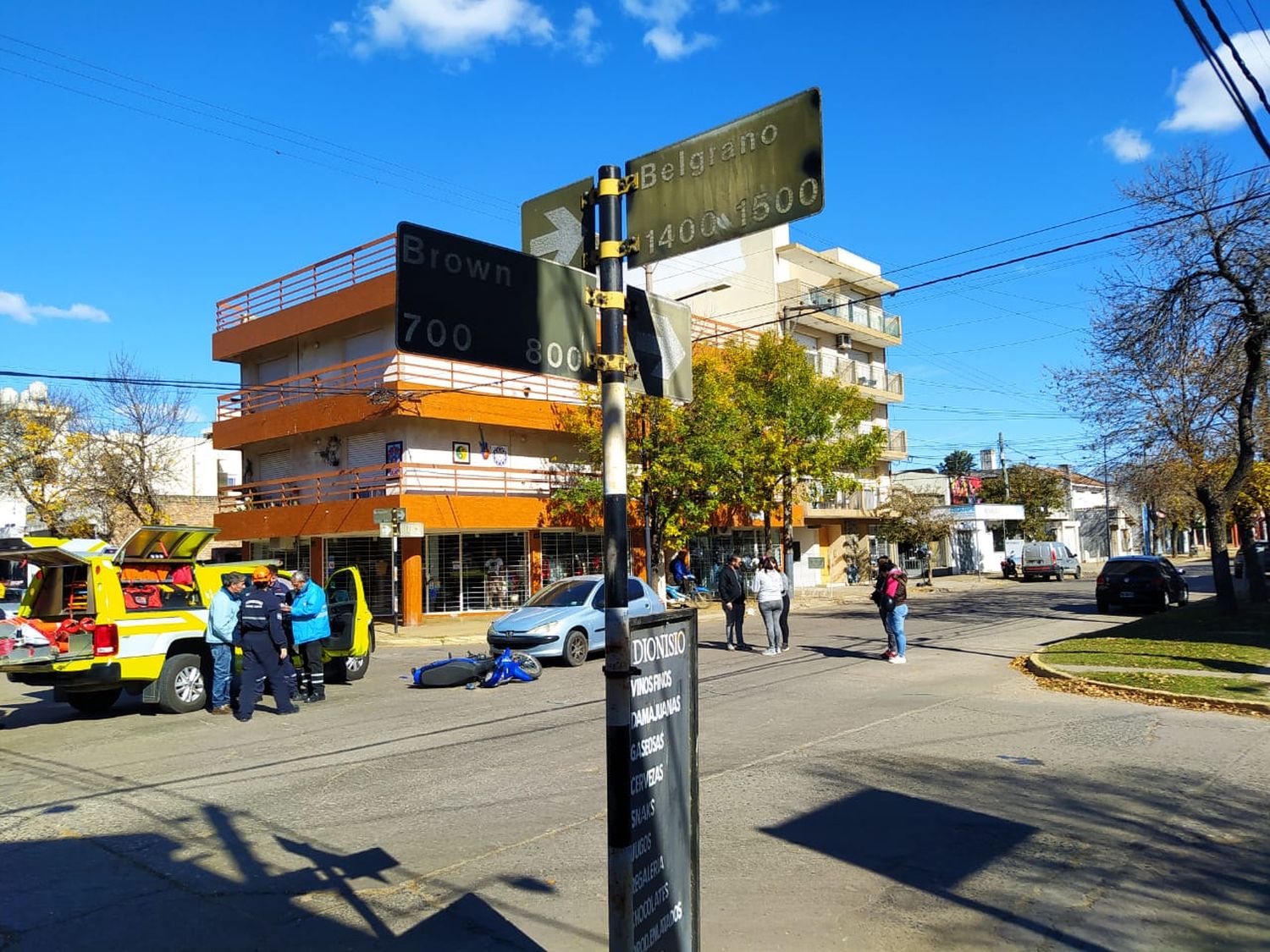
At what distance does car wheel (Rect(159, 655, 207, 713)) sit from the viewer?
449 inches

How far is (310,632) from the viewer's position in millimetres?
12328

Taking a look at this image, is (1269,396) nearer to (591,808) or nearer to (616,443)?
(591,808)

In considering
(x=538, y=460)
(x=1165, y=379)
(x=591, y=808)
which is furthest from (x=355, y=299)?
(x=591, y=808)

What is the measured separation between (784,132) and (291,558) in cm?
2994

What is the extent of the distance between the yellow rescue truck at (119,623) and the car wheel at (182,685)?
0.01m

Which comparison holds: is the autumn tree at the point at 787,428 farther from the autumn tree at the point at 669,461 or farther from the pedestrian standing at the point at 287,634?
the pedestrian standing at the point at 287,634

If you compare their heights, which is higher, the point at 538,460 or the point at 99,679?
the point at 538,460

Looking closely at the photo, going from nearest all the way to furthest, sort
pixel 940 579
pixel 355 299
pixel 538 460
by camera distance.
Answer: pixel 355 299 < pixel 538 460 < pixel 940 579

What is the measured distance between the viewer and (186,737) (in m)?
10.0

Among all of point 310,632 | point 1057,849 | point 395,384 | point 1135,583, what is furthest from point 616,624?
point 1135,583

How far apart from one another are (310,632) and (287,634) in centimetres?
46

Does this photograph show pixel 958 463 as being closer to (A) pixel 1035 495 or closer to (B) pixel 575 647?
(A) pixel 1035 495

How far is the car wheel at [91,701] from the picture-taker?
11.8 meters

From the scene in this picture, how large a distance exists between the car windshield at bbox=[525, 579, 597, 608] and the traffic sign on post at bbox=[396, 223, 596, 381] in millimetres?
12930
